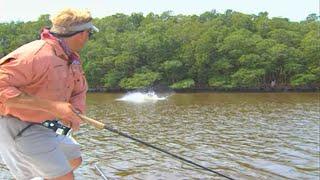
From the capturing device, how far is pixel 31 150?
4.44 metres

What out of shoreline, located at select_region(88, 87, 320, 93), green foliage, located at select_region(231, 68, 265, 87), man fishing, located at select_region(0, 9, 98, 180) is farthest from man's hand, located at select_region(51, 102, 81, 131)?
green foliage, located at select_region(231, 68, 265, 87)

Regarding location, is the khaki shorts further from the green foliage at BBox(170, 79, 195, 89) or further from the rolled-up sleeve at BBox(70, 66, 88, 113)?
the green foliage at BBox(170, 79, 195, 89)

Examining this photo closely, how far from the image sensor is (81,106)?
5.05m

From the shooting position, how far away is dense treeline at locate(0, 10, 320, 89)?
81.9 metres

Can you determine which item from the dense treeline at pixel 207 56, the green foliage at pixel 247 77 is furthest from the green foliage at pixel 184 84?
the green foliage at pixel 247 77

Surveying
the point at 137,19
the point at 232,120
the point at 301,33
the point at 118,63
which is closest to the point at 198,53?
the point at 118,63

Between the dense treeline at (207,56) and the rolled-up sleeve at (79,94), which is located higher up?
the dense treeline at (207,56)

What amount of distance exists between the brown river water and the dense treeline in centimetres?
4609

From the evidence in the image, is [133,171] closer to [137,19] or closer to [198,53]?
[198,53]

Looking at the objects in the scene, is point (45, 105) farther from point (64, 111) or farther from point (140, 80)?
point (140, 80)

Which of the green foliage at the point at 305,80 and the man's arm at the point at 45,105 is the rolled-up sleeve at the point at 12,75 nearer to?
the man's arm at the point at 45,105

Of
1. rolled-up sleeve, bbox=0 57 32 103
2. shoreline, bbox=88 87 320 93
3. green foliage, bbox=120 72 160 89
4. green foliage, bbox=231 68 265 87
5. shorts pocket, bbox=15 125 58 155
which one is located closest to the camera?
rolled-up sleeve, bbox=0 57 32 103

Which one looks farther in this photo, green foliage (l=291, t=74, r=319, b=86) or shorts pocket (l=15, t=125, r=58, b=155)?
green foliage (l=291, t=74, r=319, b=86)

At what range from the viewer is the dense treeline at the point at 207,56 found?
81875 millimetres
